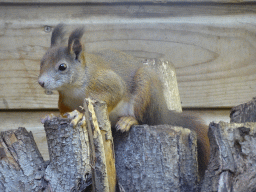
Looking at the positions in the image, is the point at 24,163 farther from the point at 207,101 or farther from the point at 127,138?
the point at 207,101

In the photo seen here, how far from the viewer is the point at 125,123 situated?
1.13 m

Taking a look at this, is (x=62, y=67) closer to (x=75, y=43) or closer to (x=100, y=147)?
(x=75, y=43)

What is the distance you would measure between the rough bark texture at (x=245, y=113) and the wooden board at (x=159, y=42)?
40 cm

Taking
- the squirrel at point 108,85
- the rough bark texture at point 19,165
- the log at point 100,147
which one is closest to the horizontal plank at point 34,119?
the squirrel at point 108,85

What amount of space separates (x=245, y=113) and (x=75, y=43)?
0.68 meters

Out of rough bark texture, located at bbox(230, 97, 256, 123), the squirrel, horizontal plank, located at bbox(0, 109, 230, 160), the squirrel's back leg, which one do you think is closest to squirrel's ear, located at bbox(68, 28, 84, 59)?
the squirrel

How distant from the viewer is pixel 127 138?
1.03 metres

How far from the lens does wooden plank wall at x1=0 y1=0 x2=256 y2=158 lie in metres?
1.50

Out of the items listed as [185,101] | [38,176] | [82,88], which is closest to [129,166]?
[38,176]

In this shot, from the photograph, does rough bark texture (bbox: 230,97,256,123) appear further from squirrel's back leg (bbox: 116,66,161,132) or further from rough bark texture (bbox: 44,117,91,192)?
rough bark texture (bbox: 44,117,91,192)

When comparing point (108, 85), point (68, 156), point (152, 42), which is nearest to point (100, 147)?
point (68, 156)

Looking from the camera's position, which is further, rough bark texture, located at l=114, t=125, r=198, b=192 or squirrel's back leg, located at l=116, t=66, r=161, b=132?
squirrel's back leg, located at l=116, t=66, r=161, b=132

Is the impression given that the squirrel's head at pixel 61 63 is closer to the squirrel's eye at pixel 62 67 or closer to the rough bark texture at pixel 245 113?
the squirrel's eye at pixel 62 67

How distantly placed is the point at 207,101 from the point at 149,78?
17.9 inches
